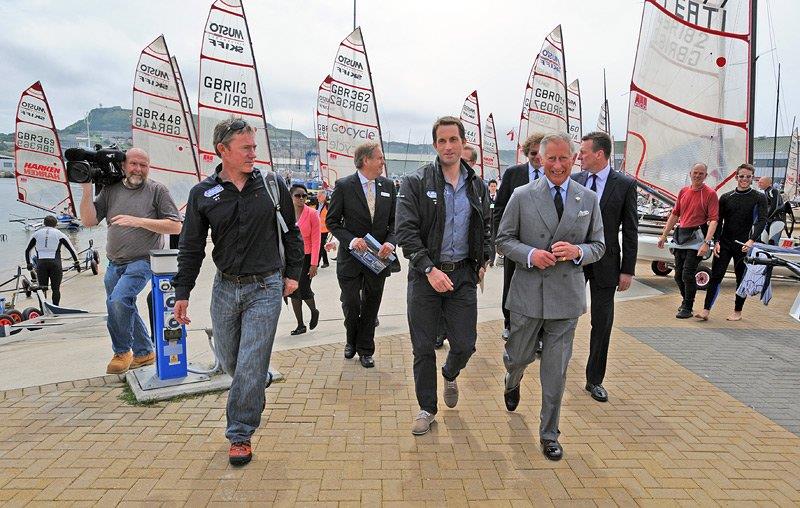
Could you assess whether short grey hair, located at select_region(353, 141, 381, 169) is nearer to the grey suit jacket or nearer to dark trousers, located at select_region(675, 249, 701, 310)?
the grey suit jacket

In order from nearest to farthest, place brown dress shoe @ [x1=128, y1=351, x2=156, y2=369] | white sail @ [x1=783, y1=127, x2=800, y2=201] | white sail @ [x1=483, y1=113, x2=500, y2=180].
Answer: brown dress shoe @ [x1=128, y1=351, x2=156, y2=369] < white sail @ [x1=483, y1=113, x2=500, y2=180] < white sail @ [x1=783, y1=127, x2=800, y2=201]

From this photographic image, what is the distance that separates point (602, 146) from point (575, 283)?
4.75 feet

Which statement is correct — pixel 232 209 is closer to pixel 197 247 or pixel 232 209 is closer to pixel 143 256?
pixel 197 247

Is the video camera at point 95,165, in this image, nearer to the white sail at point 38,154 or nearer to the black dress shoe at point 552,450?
the black dress shoe at point 552,450

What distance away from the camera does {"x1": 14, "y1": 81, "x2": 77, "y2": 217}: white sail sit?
2262cm

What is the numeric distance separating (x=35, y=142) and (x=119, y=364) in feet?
81.7

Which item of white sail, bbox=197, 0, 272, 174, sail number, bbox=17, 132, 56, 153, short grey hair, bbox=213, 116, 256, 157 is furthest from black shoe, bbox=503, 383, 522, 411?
sail number, bbox=17, 132, 56, 153

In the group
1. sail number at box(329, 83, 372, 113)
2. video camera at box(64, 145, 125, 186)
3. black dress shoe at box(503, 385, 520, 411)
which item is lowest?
black dress shoe at box(503, 385, 520, 411)

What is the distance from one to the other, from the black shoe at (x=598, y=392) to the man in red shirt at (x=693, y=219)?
3.31 metres

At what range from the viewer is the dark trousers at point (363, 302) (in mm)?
4715

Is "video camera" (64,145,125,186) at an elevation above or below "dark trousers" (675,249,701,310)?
above

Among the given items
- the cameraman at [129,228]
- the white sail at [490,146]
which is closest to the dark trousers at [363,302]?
the cameraman at [129,228]

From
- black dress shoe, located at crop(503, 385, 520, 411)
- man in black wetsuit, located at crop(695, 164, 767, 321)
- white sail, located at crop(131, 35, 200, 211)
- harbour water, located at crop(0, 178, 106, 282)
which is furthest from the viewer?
harbour water, located at crop(0, 178, 106, 282)

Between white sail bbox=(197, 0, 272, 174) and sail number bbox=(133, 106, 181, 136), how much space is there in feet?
7.39
